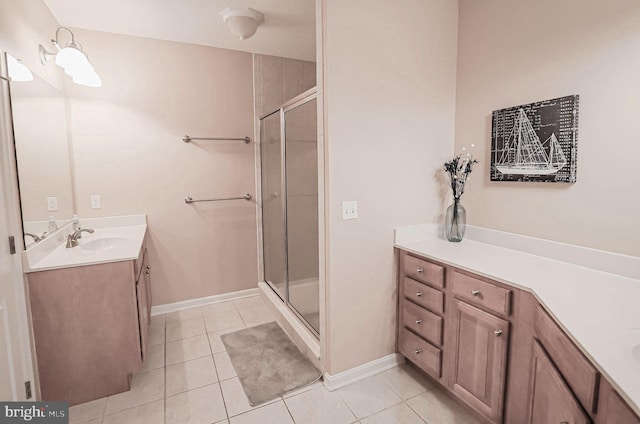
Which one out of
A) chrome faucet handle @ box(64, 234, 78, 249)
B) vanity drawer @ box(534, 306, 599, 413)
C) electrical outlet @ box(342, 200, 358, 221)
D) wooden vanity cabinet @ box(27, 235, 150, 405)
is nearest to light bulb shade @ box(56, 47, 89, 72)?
chrome faucet handle @ box(64, 234, 78, 249)

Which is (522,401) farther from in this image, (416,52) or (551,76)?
(416,52)

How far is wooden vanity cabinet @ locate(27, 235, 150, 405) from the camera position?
1.78 m

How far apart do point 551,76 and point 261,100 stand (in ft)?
8.16

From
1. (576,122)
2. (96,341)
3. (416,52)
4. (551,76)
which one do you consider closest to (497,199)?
(576,122)

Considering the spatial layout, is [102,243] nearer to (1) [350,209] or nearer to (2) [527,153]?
(1) [350,209]

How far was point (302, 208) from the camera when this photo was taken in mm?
A: 2670

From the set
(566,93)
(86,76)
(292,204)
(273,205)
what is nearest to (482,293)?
(566,93)

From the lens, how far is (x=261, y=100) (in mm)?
3277

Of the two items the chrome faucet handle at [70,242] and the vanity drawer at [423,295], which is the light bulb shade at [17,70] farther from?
the vanity drawer at [423,295]

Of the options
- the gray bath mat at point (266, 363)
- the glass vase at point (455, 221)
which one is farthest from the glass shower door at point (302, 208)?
the glass vase at point (455, 221)

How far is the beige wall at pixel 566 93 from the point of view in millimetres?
1457

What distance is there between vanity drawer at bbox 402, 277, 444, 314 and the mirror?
7.39 ft

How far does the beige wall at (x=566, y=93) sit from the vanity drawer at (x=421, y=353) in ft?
2.94

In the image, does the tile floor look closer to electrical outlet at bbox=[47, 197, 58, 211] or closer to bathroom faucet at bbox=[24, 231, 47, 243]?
bathroom faucet at bbox=[24, 231, 47, 243]
